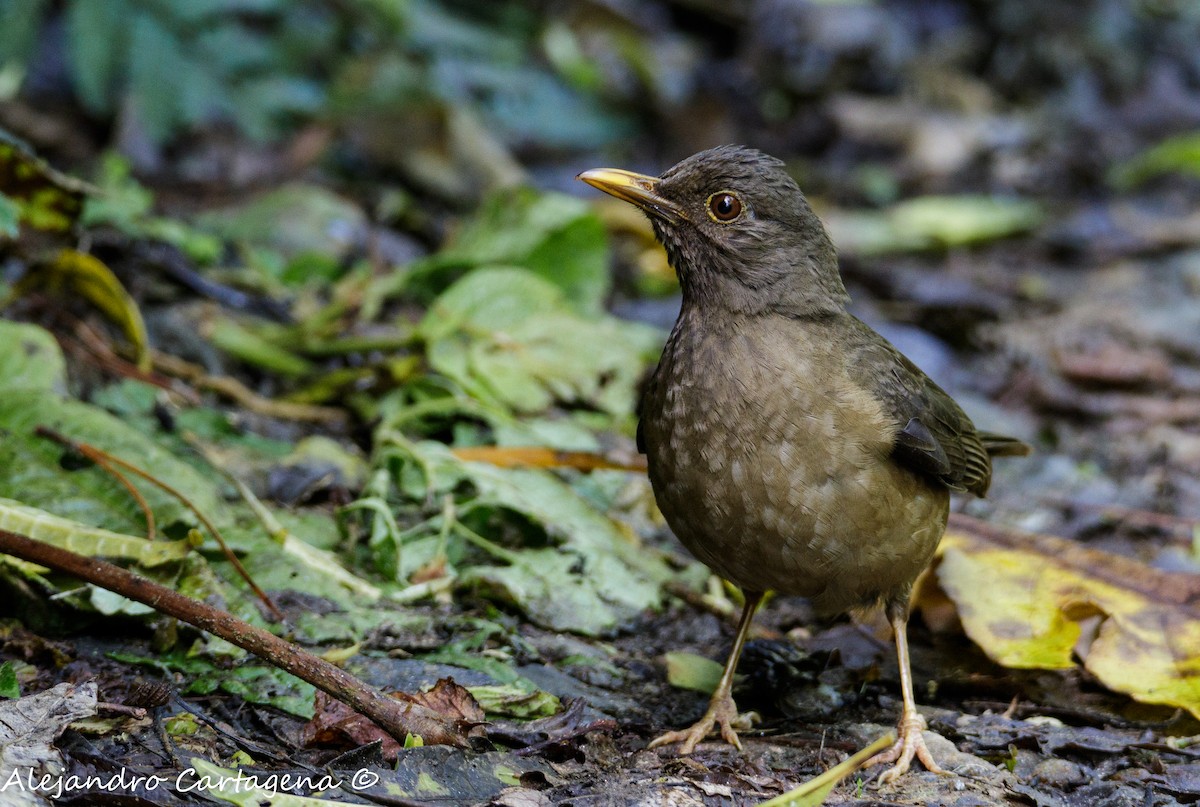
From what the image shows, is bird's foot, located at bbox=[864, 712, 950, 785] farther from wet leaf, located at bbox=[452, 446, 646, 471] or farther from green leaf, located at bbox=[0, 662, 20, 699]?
green leaf, located at bbox=[0, 662, 20, 699]

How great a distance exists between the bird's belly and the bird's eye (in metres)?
0.68

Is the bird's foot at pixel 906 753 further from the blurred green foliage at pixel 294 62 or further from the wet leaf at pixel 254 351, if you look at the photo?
the blurred green foliage at pixel 294 62

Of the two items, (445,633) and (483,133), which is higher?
(483,133)

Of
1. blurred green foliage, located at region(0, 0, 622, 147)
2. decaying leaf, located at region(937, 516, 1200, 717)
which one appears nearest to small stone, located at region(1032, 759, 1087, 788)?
decaying leaf, located at region(937, 516, 1200, 717)

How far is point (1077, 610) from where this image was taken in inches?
181

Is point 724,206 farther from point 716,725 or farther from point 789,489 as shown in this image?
point 716,725

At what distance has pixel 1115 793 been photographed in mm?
3812

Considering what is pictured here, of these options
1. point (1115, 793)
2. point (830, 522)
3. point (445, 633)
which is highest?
point (830, 522)

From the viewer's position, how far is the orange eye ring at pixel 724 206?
4.47 meters

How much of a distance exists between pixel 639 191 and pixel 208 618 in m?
2.09

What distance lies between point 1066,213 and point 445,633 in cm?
806

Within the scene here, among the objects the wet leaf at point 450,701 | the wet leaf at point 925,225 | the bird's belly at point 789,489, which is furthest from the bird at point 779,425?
the wet leaf at point 925,225

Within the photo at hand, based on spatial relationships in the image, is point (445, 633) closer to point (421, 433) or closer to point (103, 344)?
point (421, 433)

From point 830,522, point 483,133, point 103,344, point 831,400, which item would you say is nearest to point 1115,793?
point 830,522
